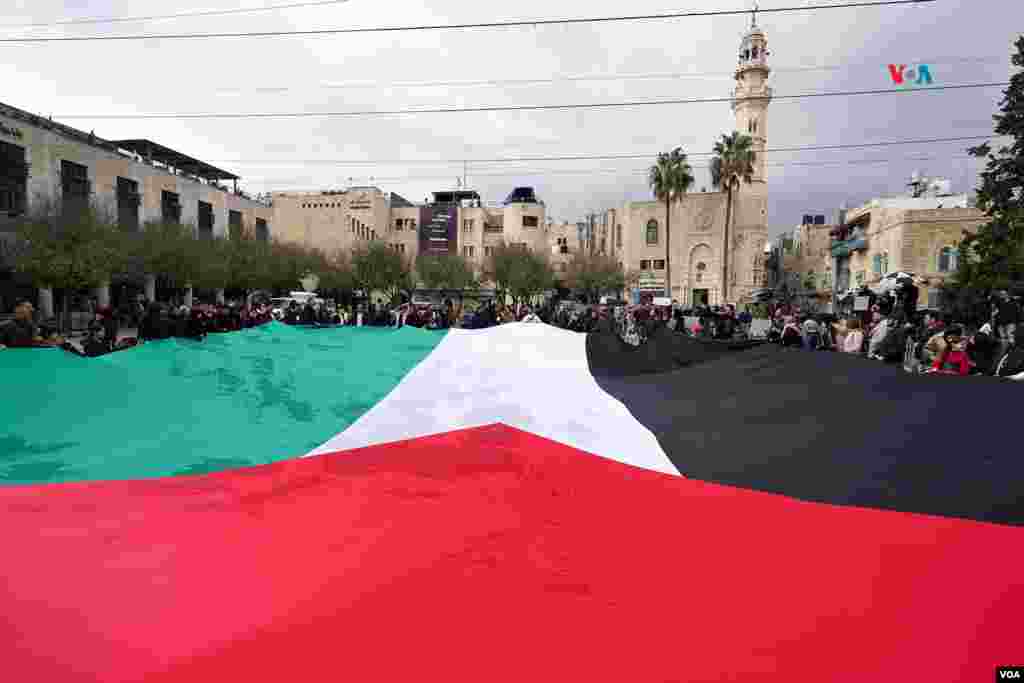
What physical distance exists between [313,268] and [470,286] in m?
13.2

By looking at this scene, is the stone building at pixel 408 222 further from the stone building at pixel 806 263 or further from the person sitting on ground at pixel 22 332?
the person sitting on ground at pixel 22 332

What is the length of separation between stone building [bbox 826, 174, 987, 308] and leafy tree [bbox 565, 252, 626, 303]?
2016 cm

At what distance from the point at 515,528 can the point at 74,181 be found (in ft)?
129

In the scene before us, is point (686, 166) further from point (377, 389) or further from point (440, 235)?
point (377, 389)

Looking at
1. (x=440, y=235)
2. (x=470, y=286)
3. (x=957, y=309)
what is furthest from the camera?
(x=440, y=235)

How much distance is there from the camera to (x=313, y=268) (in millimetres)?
45531

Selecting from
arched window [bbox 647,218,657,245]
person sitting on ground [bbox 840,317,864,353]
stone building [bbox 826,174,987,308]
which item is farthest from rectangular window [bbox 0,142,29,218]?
arched window [bbox 647,218,657,245]

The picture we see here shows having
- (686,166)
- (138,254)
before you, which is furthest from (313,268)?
(686,166)

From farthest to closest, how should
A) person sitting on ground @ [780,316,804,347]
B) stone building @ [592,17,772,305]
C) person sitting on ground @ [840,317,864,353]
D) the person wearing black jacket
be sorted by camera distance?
stone building @ [592,17,772,305], person sitting on ground @ [780,316,804,347], person sitting on ground @ [840,317,864,353], the person wearing black jacket

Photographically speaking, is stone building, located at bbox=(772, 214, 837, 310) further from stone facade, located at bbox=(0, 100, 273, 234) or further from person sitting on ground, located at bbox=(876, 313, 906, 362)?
stone facade, located at bbox=(0, 100, 273, 234)

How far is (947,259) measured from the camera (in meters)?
36.3

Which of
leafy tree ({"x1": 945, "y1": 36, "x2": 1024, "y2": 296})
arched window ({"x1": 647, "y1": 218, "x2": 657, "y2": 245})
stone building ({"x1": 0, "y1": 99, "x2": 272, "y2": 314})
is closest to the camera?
leafy tree ({"x1": 945, "y1": 36, "x2": 1024, "y2": 296})

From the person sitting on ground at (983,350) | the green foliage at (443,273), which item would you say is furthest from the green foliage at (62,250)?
the person sitting on ground at (983,350)

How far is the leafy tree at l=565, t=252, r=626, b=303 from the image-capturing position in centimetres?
5391
